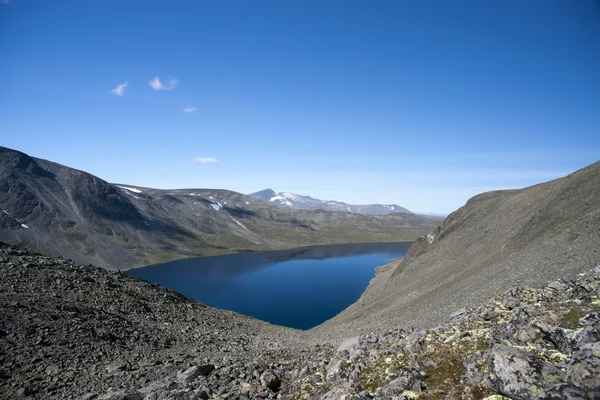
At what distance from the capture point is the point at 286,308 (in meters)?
78.2

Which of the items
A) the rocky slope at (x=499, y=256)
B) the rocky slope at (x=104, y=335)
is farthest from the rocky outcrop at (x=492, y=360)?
the rocky slope at (x=499, y=256)

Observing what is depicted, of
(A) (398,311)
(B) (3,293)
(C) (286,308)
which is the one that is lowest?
(C) (286,308)

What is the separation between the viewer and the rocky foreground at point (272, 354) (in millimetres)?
8516

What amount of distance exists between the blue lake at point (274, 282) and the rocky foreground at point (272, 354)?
147ft

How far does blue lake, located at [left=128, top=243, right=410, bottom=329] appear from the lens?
76.5 m

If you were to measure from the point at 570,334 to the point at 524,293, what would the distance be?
887cm

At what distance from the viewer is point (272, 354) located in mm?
19750

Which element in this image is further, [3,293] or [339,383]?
[3,293]

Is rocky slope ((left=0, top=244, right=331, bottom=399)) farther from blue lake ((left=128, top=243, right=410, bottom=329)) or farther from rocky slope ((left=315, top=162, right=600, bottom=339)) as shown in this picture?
blue lake ((left=128, top=243, right=410, bottom=329))

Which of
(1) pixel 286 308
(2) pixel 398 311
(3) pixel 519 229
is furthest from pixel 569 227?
(1) pixel 286 308

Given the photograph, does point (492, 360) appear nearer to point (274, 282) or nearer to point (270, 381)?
point (270, 381)

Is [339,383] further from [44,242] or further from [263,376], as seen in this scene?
[44,242]

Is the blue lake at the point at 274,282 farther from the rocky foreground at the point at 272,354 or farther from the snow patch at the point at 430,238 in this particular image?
the rocky foreground at the point at 272,354

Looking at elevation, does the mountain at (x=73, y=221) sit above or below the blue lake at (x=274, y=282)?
above
